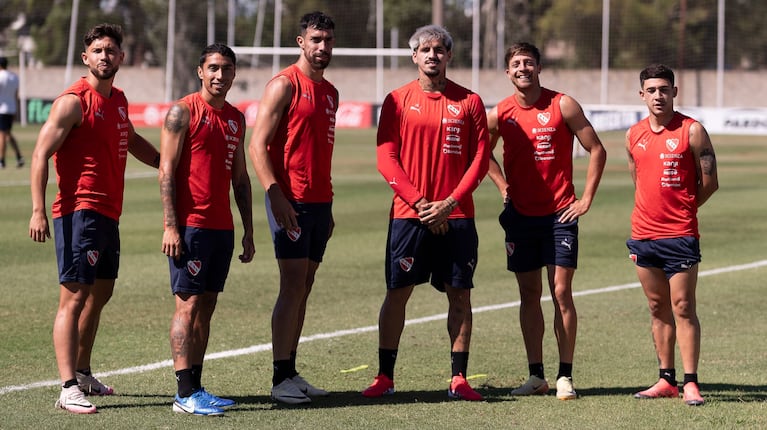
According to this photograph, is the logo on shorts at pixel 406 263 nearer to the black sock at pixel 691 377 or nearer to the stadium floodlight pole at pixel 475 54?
the black sock at pixel 691 377

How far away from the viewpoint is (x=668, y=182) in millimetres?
7930

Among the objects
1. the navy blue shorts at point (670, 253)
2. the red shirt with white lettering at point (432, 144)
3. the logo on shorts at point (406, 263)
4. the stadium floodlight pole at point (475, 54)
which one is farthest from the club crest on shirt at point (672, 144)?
the stadium floodlight pole at point (475, 54)

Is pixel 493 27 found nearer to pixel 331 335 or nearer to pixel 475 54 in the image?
pixel 475 54

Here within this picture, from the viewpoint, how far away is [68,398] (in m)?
7.27

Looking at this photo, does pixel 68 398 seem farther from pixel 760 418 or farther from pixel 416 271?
pixel 760 418

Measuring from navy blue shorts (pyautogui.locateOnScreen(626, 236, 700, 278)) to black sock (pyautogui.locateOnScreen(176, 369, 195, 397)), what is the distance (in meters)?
2.90

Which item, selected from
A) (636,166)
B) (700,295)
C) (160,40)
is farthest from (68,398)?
(160,40)

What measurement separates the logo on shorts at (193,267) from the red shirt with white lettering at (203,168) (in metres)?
0.22

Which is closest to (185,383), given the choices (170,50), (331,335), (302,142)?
(302,142)

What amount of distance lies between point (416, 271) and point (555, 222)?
39.9 inches

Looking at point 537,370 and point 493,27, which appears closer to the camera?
point 537,370

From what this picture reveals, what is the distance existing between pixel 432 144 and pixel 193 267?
1.72 meters

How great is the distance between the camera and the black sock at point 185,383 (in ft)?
24.1

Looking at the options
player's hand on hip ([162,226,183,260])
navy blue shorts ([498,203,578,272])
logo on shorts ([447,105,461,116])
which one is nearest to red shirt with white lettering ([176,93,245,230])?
player's hand on hip ([162,226,183,260])
